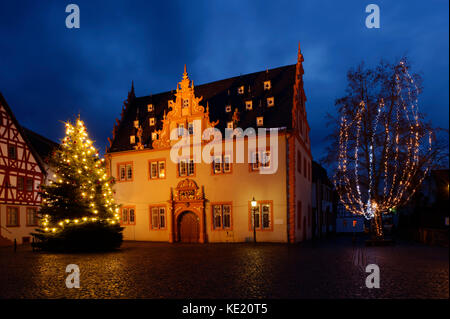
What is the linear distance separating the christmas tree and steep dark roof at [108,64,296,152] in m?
7.21

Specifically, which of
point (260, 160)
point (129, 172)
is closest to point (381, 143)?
point (260, 160)

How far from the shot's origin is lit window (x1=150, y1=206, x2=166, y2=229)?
29.1 meters

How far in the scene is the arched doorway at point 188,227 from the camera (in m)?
27.7

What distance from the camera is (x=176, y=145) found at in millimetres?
28938

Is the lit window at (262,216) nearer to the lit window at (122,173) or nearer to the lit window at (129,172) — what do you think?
the lit window at (129,172)

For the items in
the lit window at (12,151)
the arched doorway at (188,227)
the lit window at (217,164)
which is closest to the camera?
the lit window at (217,164)

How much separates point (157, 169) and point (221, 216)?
6.64 metres

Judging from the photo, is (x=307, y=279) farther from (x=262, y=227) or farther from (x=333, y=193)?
(x=333, y=193)

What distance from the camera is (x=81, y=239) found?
2208 cm

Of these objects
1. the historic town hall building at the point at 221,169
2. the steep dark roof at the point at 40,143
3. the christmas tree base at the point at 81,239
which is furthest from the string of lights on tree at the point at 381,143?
the steep dark roof at the point at 40,143

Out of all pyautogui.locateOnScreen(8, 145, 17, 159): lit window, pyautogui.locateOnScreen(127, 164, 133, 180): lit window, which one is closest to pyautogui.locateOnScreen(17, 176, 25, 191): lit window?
pyautogui.locateOnScreen(8, 145, 17, 159): lit window

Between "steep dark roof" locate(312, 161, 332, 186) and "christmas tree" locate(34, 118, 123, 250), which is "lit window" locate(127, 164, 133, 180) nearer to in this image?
"christmas tree" locate(34, 118, 123, 250)

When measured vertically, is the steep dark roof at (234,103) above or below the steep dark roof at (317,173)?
above

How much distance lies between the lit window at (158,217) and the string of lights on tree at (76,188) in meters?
5.22
